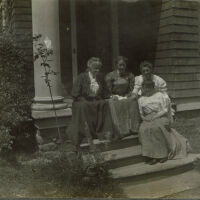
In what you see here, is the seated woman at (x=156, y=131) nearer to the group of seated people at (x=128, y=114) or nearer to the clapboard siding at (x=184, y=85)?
the group of seated people at (x=128, y=114)

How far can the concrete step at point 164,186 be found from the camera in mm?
4418

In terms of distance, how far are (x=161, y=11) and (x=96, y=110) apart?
286 centimetres

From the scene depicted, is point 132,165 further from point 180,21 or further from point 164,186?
point 180,21

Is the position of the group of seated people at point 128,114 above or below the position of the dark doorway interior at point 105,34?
below

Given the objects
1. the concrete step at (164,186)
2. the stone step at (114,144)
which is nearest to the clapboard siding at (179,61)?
the stone step at (114,144)

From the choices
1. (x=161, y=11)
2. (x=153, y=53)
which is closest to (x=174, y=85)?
(x=153, y=53)

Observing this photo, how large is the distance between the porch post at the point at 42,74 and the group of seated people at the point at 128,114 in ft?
1.31

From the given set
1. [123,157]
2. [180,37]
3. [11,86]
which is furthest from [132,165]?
[180,37]

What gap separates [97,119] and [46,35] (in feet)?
4.95

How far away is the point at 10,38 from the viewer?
16.9ft

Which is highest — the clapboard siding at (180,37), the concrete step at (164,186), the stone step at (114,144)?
the clapboard siding at (180,37)

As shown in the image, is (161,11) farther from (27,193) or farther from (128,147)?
(27,193)

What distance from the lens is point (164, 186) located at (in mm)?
4680

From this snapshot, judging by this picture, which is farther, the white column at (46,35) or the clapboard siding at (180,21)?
the clapboard siding at (180,21)
